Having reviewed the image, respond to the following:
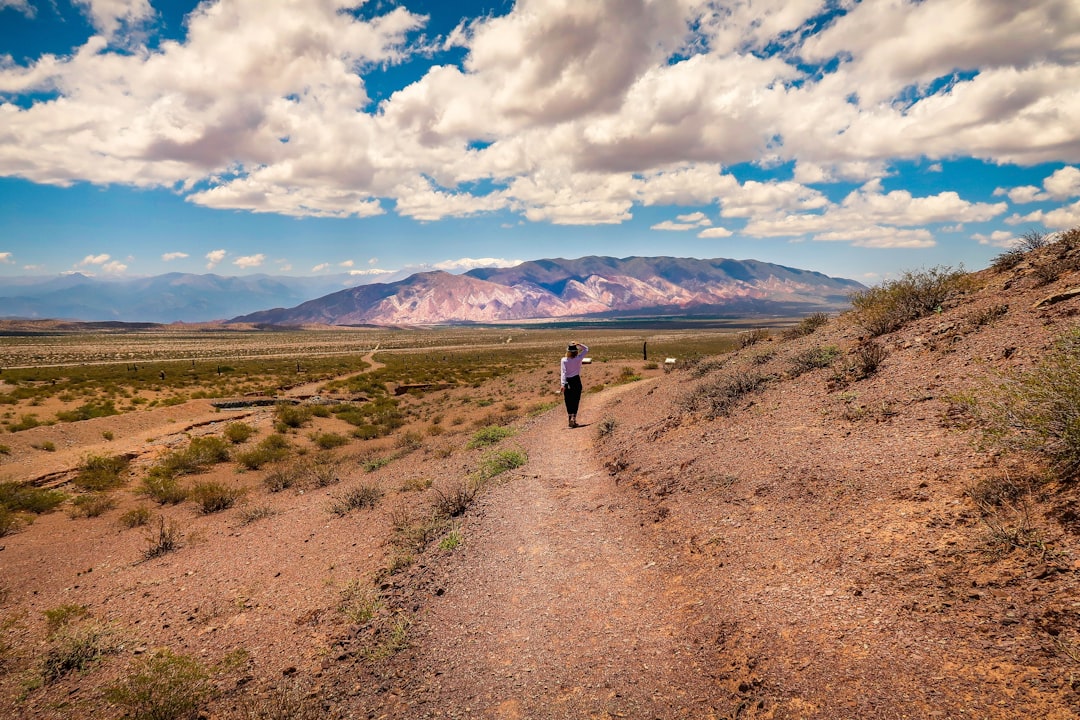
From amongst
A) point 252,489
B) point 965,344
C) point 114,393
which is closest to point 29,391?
point 114,393

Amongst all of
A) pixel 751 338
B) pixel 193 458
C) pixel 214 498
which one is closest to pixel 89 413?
pixel 193 458

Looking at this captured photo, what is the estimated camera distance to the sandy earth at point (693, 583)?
3.20 m

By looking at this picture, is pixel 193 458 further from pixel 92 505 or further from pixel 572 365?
pixel 572 365

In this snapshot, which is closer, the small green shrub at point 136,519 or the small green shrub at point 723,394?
the small green shrub at point 723,394

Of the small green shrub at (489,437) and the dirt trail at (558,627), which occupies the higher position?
the dirt trail at (558,627)

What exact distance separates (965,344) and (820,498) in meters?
5.24

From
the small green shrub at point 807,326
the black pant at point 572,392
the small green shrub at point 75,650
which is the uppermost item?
the small green shrub at point 807,326

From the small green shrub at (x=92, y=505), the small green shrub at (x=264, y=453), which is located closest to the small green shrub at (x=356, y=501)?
the small green shrub at (x=92, y=505)

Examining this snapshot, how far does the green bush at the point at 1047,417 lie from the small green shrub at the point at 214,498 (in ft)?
47.7

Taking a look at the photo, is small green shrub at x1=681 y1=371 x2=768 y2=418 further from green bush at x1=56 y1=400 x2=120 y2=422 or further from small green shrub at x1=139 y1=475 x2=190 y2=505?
green bush at x1=56 y1=400 x2=120 y2=422

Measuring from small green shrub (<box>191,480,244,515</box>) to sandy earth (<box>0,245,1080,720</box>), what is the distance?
175 cm

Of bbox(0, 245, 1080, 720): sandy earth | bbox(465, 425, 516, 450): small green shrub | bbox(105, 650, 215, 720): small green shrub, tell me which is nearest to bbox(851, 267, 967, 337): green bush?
bbox(0, 245, 1080, 720): sandy earth

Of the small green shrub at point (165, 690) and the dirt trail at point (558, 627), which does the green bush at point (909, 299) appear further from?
the small green shrub at point (165, 690)

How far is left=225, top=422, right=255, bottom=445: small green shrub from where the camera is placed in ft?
61.3
